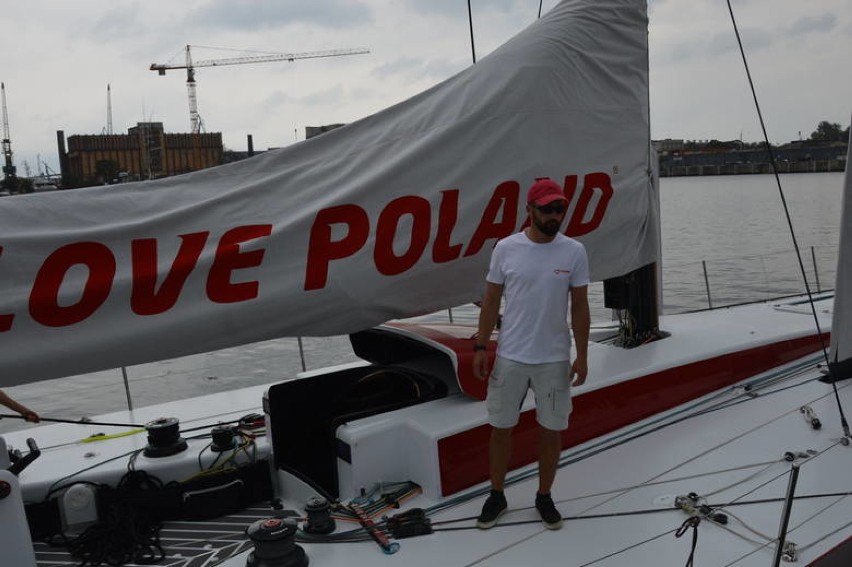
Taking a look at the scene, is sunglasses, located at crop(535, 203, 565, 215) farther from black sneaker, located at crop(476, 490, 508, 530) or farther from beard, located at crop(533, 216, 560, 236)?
black sneaker, located at crop(476, 490, 508, 530)

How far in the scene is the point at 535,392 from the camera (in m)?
2.94

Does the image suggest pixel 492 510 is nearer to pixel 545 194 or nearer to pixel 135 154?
pixel 545 194

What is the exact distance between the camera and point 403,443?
10.6ft

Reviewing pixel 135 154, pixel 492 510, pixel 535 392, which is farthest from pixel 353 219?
pixel 135 154

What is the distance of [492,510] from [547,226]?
1.14m

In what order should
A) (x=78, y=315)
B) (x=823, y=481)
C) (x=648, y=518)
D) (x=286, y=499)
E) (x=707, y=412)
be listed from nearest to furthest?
(x=78, y=315) → (x=648, y=518) → (x=823, y=481) → (x=286, y=499) → (x=707, y=412)

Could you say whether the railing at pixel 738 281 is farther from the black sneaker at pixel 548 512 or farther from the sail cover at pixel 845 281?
the black sneaker at pixel 548 512

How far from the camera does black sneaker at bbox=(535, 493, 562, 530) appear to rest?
2904 millimetres

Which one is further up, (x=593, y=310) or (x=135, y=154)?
(x=135, y=154)

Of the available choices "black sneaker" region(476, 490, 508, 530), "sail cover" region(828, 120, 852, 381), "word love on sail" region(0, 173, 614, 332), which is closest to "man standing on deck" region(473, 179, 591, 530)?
"black sneaker" region(476, 490, 508, 530)

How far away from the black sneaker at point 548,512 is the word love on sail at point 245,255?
1129mm

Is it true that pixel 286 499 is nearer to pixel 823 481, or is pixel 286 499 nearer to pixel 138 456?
pixel 138 456

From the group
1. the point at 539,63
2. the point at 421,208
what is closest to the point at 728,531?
the point at 421,208

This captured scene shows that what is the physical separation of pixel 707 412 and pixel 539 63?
1.99 metres
